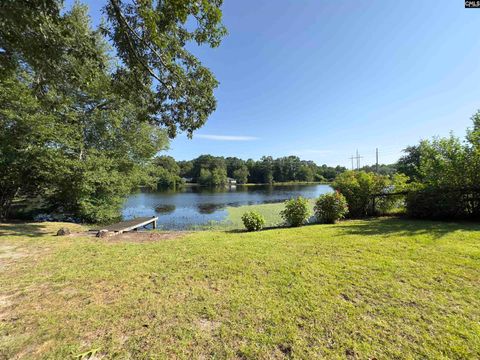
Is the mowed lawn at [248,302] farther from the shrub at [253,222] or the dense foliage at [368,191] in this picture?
the dense foliage at [368,191]

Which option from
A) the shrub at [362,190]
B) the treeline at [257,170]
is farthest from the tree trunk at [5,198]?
the treeline at [257,170]

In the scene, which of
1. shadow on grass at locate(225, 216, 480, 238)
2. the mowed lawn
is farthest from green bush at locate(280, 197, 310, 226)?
the mowed lawn

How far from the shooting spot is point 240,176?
8706cm

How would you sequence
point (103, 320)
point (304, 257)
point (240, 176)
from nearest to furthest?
point (103, 320), point (304, 257), point (240, 176)

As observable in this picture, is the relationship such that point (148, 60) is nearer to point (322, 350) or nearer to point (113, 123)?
point (322, 350)

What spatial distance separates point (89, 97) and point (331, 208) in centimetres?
1211

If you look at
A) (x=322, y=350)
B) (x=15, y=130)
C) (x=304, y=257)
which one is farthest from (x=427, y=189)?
(x=15, y=130)

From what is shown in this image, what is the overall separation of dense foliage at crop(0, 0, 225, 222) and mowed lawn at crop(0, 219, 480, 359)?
3221 millimetres

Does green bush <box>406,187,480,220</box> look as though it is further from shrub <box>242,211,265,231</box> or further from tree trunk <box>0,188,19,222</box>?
tree trunk <box>0,188,19,222</box>

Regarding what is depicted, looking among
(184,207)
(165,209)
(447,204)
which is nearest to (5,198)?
(165,209)

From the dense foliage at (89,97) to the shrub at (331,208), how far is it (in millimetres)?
5663

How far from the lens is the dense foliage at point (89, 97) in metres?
3.72

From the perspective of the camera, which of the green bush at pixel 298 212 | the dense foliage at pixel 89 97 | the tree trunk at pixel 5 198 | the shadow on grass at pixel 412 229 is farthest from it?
the tree trunk at pixel 5 198

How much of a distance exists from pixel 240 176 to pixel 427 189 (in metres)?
79.4
